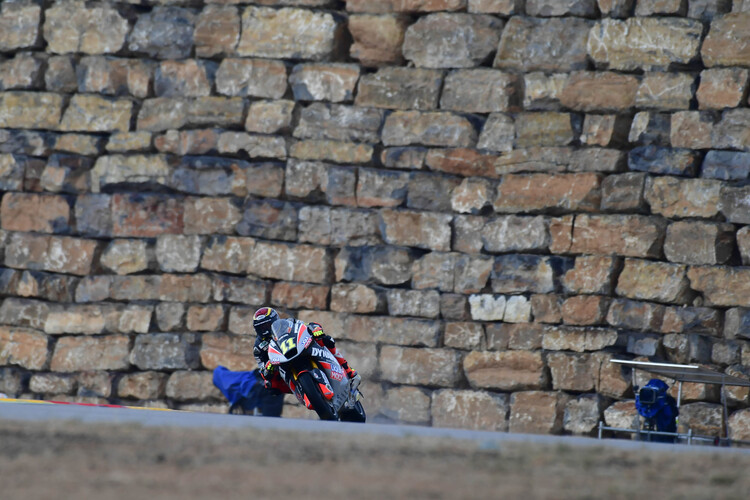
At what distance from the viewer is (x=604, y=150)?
9.38 meters

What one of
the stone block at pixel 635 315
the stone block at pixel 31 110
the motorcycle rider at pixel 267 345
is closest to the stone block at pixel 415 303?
the stone block at pixel 635 315

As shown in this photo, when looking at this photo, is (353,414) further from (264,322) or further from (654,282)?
(654,282)

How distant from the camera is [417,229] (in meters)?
9.77

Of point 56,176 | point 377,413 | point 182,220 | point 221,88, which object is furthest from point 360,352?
point 56,176

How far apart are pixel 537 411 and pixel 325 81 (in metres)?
3.47

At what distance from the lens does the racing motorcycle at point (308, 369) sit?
7.54 m

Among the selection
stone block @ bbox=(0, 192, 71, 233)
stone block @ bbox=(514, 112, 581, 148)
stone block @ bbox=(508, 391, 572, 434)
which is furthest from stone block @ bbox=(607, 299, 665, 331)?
stone block @ bbox=(0, 192, 71, 233)

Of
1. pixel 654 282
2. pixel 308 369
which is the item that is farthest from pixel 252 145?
pixel 654 282

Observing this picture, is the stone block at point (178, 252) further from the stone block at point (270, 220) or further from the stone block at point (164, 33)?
the stone block at point (164, 33)

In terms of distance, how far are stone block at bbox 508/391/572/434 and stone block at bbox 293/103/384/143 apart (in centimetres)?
261

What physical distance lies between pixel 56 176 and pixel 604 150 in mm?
5102

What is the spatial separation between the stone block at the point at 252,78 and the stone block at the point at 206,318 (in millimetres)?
1973

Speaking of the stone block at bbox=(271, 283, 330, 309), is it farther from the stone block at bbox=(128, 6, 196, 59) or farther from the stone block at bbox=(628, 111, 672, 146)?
the stone block at bbox=(628, 111, 672, 146)

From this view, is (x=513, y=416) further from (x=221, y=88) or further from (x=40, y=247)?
(x=40, y=247)
